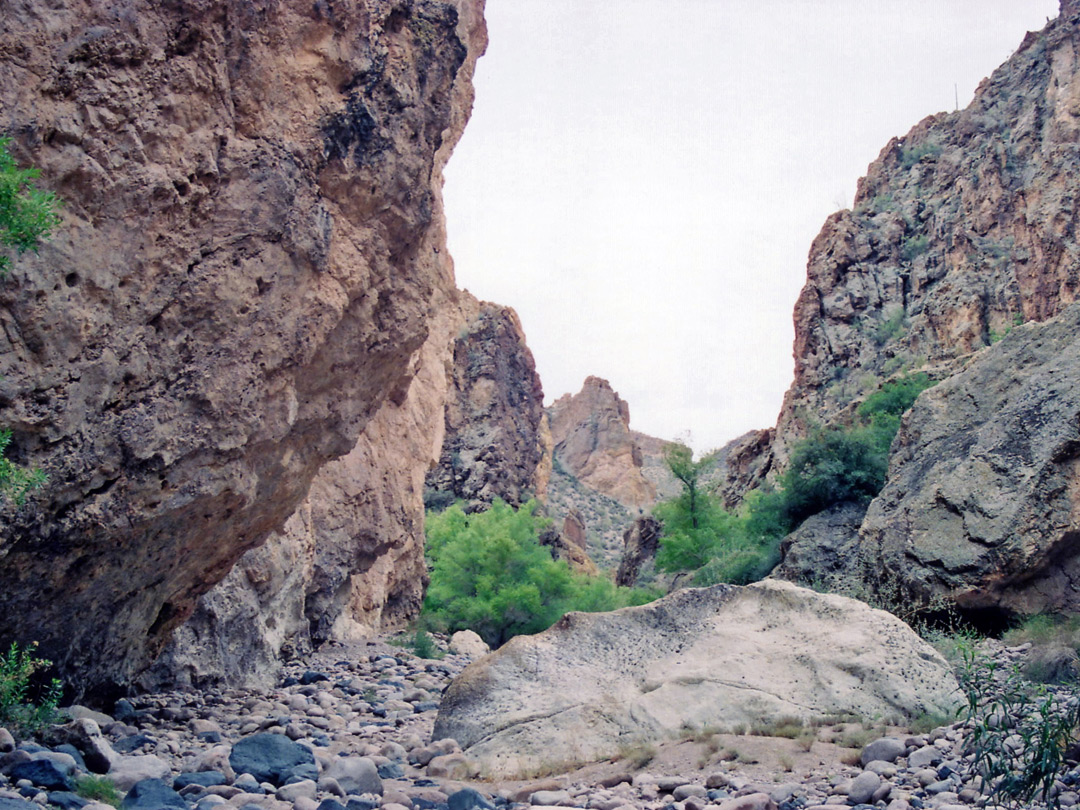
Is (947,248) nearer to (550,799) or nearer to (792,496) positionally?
(792,496)

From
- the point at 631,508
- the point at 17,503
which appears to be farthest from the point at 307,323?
the point at 631,508

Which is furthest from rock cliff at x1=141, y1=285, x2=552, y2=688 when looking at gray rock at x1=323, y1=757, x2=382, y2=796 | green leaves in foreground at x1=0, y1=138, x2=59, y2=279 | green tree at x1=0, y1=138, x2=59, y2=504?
green leaves in foreground at x1=0, y1=138, x2=59, y2=279

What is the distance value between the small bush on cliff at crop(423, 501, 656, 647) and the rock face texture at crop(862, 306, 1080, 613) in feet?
29.9

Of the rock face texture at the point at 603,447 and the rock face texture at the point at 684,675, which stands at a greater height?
the rock face texture at the point at 603,447

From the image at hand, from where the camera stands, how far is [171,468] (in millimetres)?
6266

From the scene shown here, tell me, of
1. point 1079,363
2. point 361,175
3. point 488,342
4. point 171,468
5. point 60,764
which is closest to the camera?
point 60,764

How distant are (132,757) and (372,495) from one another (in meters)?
10.9

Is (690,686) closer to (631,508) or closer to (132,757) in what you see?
(132,757)

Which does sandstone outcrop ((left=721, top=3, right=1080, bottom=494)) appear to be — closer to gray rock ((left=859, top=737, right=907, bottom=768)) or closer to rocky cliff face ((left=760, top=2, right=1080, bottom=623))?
rocky cliff face ((left=760, top=2, right=1080, bottom=623))

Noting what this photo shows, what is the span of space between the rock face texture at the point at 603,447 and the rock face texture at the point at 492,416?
20571 mm

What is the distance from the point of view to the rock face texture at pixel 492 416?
44812mm

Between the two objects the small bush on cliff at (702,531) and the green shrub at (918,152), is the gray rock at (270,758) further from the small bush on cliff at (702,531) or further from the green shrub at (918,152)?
the green shrub at (918,152)

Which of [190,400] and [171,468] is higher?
[190,400]

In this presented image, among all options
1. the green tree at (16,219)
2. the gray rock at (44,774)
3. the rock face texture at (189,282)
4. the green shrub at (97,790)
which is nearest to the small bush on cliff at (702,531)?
the rock face texture at (189,282)
